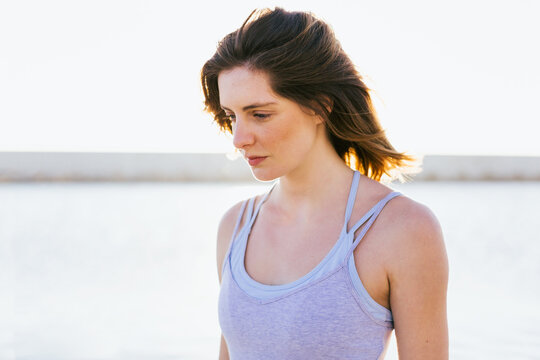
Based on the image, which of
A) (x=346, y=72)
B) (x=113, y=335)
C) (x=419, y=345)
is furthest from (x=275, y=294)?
(x=113, y=335)

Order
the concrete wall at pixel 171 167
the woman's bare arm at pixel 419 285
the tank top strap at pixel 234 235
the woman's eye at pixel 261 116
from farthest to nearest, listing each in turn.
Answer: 1. the concrete wall at pixel 171 167
2. the tank top strap at pixel 234 235
3. the woman's eye at pixel 261 116
4. the woman's bare arm at pixel 419 285

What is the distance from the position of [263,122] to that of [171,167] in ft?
70.8

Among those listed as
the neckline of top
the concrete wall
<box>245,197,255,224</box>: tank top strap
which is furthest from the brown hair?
the concrete wall

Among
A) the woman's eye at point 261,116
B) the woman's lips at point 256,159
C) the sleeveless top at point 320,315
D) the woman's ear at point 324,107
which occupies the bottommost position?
the sleeveless top at point 320,315

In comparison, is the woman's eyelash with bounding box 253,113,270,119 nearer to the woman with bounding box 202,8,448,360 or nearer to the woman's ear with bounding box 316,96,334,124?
Result: the woman with bounding box 202,8,448,360

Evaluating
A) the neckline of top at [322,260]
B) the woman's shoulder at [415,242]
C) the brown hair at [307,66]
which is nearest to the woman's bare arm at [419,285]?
the woman's shoulder at [415,242]

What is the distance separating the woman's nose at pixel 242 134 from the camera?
122 centimetres

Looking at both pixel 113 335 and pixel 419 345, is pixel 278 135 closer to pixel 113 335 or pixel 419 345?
pixel 419 345

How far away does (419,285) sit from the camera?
3.60ft

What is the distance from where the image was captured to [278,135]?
1.22 metres

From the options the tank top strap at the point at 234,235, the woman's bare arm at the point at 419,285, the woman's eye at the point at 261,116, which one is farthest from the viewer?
the tank top strap at the point at 234,235

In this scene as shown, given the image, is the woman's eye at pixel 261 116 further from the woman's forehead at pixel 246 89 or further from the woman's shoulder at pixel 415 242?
the woman's shoulder at pixel 415 242

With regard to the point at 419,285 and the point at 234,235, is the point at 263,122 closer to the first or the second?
the point at 234,235

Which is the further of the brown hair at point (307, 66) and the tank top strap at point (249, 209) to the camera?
the tank top strap at point (249, 209)
